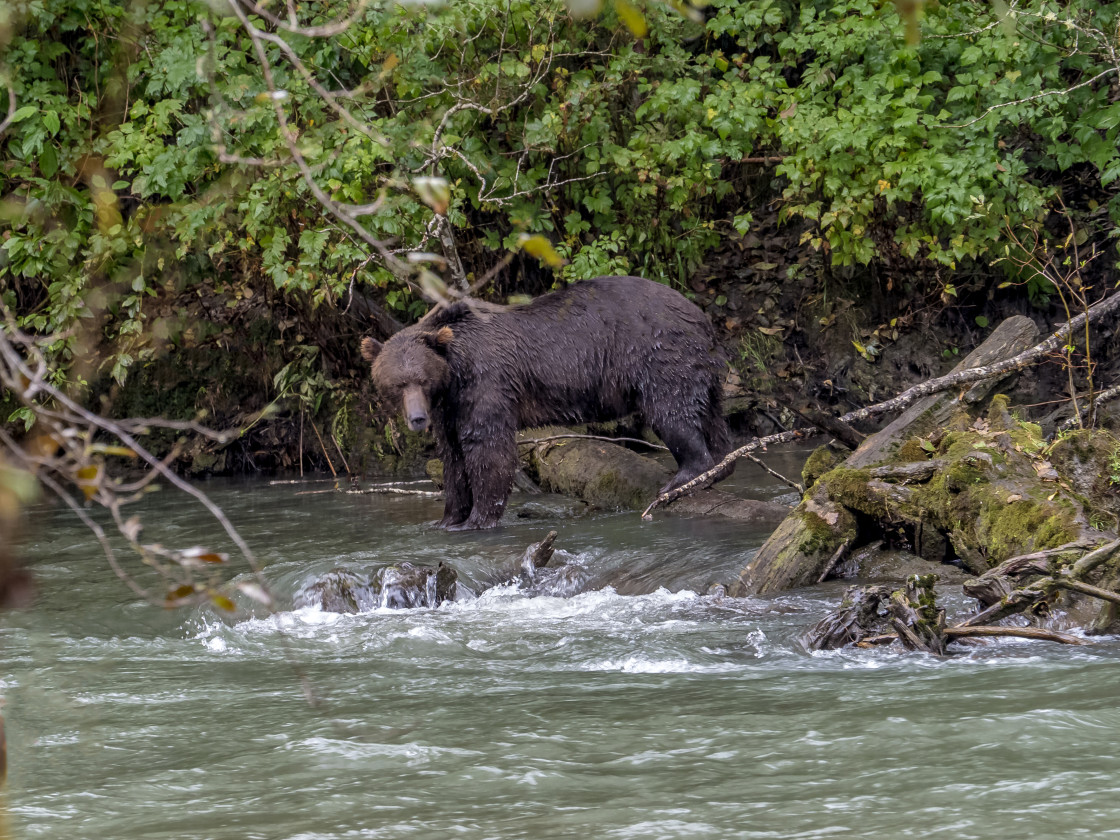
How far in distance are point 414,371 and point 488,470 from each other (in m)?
0.84

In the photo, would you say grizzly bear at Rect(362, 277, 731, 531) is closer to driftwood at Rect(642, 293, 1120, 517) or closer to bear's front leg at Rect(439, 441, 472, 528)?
bear's front leg at Rect(439, 441, 472, 528)

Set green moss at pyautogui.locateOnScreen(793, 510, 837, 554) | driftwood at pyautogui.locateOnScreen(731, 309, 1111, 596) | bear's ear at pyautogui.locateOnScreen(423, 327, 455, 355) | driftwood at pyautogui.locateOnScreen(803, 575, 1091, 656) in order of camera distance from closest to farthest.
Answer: driftwood at pyautogui.locateOnScreen(803, 575, 1091, 656) → driftwood at pyautogui.locateOnScreen(731, 309, 1111, 596) → green moss at pyautogui.locateOnScreen(793, 510, 837, 554) → bear's ear at pyautogui.locateOnScreen(423, 327, 455, 355)

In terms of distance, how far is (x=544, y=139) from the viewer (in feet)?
31.9

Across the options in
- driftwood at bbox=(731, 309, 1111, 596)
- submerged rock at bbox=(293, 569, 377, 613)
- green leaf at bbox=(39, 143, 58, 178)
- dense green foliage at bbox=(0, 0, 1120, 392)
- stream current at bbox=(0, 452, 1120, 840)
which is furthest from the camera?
green leaf at bbox=(39, 143, 58, 178)

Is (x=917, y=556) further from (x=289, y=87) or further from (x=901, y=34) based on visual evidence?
(x=289, y=87)

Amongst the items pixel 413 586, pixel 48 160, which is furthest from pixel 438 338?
pixel 48 160

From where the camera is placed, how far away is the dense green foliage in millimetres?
9000

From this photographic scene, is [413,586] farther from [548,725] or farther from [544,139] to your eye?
[544,139]

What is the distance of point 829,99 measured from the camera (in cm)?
980

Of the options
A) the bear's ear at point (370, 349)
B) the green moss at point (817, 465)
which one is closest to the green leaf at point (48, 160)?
the bear's ear at point (370, 349)

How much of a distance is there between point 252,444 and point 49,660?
729cm

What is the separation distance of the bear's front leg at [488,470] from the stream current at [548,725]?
1757 mm

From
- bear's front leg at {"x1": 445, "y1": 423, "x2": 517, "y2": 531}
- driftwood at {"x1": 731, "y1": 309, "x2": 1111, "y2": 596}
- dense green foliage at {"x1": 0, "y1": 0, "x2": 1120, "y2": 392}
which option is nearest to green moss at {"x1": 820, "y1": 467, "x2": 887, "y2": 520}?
driftwood at {"x1": 731, "y1": 309, "x2": 1111, "y2": 596}

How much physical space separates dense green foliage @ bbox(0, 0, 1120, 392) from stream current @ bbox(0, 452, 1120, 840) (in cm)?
422
